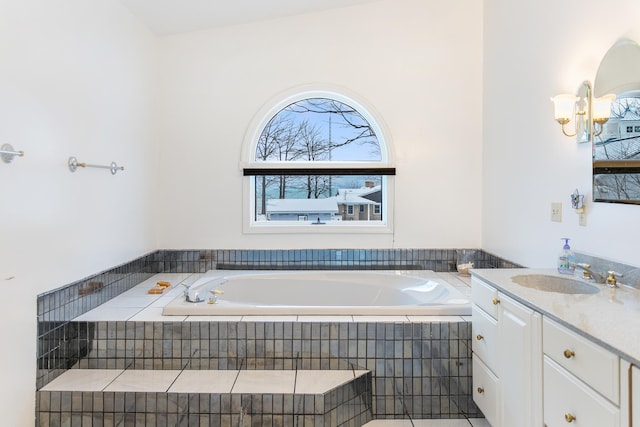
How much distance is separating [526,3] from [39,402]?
3.52 meters

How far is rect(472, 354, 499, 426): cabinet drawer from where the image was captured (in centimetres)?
188

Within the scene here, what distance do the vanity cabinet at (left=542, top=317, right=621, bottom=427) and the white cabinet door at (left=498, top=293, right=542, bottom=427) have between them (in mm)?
49

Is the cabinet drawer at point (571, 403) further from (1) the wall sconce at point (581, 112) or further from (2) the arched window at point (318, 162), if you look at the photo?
(2) the arched window at point (318, 162)

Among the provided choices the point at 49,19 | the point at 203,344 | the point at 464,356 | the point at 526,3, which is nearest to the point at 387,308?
the point at 464,356

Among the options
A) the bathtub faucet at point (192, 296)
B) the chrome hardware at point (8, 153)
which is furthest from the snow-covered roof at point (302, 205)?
the chrome hardware at point (8, 153)

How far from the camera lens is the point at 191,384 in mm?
2000

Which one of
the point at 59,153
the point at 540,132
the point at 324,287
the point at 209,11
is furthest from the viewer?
the point at 324,287

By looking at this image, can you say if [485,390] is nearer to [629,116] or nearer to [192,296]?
[629,116]

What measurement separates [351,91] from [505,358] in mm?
2375

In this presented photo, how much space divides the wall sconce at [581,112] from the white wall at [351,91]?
1326 mm

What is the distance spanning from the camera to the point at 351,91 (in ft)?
11.2

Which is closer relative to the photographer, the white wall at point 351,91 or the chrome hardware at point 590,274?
the chrome hardware at point 590,274

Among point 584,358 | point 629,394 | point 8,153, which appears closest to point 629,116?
point 584,358

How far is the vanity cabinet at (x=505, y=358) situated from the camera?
1.54m
